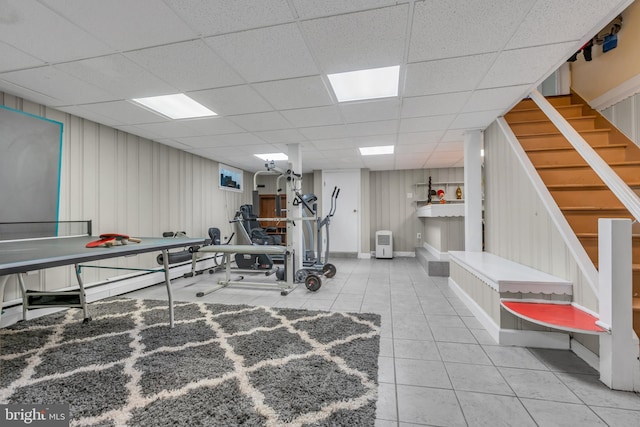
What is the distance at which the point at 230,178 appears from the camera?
6.86m

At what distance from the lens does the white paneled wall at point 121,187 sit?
10.8 feet

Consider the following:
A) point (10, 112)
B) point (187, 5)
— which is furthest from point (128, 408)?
point (10, 112)

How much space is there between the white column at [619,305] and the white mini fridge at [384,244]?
17.3 ft

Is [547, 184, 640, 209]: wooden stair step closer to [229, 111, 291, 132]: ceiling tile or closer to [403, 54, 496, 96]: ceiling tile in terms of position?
[403, 54, 496, 96]: ceiling tile

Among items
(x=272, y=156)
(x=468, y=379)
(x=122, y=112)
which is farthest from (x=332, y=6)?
(x=272, y=156)

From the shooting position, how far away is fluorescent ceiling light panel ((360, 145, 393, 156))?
518 centimetres

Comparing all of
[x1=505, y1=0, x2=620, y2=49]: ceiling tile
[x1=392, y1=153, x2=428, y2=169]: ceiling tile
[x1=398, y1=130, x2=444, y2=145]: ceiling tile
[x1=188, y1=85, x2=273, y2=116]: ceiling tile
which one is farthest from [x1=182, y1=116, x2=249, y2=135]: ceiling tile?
[x1=392, y1=153, x2=428, y2=169]: ceiling tile

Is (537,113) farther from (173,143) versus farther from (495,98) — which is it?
(173,143)

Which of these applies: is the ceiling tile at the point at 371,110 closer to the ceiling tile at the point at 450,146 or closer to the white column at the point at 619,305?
the ceiling tile at the point at 450,146

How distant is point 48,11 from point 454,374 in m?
3.57

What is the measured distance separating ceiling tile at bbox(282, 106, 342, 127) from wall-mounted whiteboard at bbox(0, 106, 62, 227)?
2749mm

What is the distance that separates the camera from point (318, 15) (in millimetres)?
1731

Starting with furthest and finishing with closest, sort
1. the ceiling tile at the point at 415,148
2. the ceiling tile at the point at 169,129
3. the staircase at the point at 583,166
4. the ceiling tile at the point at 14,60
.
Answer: the ceiling tile at the point at 415,148
the ceiling tile at the point at 169,129
the staircase at the point at 583,166
the ceiling tile at the point at 14,60

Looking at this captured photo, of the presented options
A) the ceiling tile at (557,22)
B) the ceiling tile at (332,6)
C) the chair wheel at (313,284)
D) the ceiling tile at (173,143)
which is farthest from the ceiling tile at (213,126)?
the ceiling tile at (557,22)
